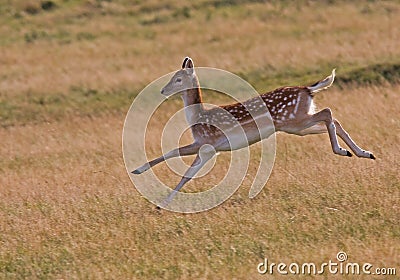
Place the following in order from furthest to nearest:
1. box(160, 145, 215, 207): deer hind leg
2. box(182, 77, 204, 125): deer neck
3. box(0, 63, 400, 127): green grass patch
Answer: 1. box(0, 63, 400, 127): green grass patch
2. box(182, 77, 204, 125): deer neck
3. box(160, 145, 215, 207): deer hind leg

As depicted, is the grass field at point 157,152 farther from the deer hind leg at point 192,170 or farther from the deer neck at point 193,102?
the deer neck at point 193,102

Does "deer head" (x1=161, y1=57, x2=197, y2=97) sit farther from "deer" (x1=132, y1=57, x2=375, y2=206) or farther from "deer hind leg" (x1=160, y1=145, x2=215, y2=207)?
"deer hind leg" (x1=160, y1=145, x2=215, y2=207)

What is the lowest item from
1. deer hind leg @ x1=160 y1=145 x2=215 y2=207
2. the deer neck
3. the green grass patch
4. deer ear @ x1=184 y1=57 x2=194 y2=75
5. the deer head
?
the green grass patch

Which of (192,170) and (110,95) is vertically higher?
(192,170)

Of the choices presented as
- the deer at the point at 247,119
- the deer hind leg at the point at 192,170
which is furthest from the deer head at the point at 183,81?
the deer hind leg at the point at 192,170

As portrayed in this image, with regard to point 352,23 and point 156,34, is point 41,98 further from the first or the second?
point 352,23

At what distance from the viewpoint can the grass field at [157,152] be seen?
31.0 feet

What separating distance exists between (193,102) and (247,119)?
28.1 inches

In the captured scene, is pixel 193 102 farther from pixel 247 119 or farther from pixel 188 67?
pixel 247 119

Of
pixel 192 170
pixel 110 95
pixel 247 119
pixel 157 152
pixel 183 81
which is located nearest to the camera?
pixel 192 170

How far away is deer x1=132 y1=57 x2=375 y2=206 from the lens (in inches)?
451

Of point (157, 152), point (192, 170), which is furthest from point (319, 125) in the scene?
point (157, 152)

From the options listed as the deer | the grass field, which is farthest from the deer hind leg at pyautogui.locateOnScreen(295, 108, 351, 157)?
the grass field

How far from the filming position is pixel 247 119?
1144 centimetres
